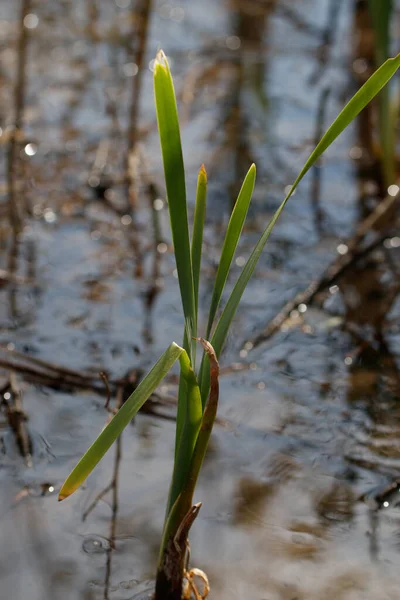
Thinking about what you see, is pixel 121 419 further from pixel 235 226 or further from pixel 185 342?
pixel 235 226

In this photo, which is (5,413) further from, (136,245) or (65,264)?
(136,245)

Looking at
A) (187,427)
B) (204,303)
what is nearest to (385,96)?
(204,303)

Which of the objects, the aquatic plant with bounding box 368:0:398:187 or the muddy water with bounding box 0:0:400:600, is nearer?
the muddy water with bounding box 0:0:400:600

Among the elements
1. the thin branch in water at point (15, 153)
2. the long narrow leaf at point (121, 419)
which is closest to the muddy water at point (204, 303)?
the thin branch in water at point (15, 153)

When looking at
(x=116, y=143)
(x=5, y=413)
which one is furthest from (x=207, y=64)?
(x=5, y=413)

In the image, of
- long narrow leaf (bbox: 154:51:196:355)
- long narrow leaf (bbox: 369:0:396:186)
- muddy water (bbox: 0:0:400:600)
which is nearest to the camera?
long narrow leaf (bbox: 154:51:196:355)

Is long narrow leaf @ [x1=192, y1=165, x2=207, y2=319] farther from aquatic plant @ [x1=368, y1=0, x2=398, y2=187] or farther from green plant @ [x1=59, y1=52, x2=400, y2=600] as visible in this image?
aquatic plant @ [x1=368, y1=0, x2=398, y2=187]

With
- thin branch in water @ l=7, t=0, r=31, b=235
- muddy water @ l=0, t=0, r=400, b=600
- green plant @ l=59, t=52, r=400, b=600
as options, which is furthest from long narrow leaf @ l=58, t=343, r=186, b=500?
thin branch in water @ l=7, t=0, r=31, b=235
